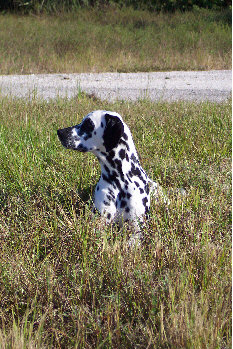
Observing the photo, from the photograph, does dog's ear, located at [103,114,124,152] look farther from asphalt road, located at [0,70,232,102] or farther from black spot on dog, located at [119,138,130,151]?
asphalt road, located at [0,70,232,102]

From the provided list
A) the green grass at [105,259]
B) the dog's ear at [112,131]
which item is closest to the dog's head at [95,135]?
the dog's ear at [112,131]

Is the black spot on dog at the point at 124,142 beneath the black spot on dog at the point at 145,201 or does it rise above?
above

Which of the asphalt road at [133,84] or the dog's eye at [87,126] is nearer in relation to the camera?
the dog's eye at [87,126]

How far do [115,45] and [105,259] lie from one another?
11.8 meters

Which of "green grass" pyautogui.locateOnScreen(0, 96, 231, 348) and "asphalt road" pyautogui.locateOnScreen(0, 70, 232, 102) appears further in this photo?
"asphalt road" pyautogui.locateOnScreen(0, 70, 232, 102)

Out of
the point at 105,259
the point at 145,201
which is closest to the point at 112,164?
the point at 145,201

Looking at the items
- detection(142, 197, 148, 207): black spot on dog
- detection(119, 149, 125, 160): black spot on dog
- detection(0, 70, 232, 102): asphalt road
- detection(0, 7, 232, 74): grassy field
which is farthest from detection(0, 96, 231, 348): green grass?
detection(0, 7, 232, 74): grassy field

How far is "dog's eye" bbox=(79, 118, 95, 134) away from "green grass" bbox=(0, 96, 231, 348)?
54cm

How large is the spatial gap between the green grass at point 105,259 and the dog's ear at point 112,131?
1.59 feet

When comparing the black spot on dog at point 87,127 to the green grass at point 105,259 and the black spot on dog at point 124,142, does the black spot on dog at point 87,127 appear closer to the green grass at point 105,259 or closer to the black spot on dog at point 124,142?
the black spot on dog at point 124,142

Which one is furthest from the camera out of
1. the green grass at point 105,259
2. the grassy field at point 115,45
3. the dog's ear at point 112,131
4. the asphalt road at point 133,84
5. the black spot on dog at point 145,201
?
the grassy field at point 115,45

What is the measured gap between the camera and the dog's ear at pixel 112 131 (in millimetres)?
3273

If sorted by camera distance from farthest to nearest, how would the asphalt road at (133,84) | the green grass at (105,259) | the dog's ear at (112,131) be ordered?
the asphalt road at (133,84) < the dog's ear at (112,131) < the green grass at (105,259)

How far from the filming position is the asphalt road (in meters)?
9.66
